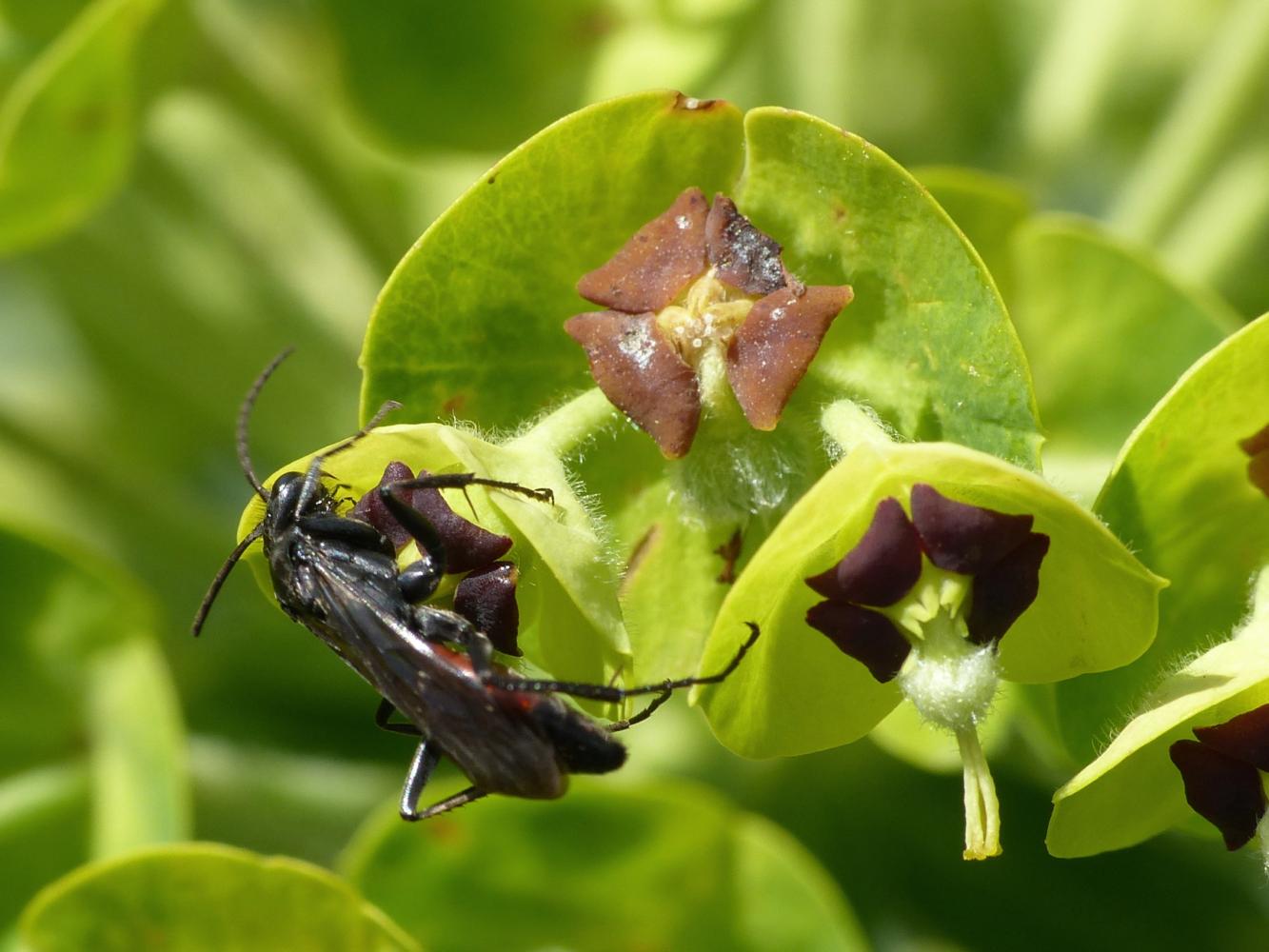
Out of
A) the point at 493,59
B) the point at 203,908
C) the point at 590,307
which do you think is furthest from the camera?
the point at 493,59

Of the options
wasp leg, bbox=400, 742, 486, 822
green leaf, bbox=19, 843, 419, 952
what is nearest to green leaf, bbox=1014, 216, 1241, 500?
wasp leg, bbox=400, 742, 486, 822

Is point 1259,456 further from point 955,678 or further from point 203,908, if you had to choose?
point 203,908

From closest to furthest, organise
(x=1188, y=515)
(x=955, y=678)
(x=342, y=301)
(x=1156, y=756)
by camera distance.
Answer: (x=955, y=678) → (x=1156, y=756) → (x=1188, y=515) → (x=342, y=301)

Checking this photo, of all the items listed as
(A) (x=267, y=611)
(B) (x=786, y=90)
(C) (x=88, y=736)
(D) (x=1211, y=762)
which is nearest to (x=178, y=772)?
(C) (x=88, y=736)

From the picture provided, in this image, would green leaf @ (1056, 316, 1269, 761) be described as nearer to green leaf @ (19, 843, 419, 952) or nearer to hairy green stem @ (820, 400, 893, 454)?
hairy green stem @ (820, 400, 893, 454)

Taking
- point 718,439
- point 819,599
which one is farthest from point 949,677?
point 718,439

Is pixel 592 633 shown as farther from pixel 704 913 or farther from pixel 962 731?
pixel 704 913

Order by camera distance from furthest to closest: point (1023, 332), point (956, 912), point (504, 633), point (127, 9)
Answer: point (956, 912) → point (1023, 332) → point (127, 9) → point (504, 633)
